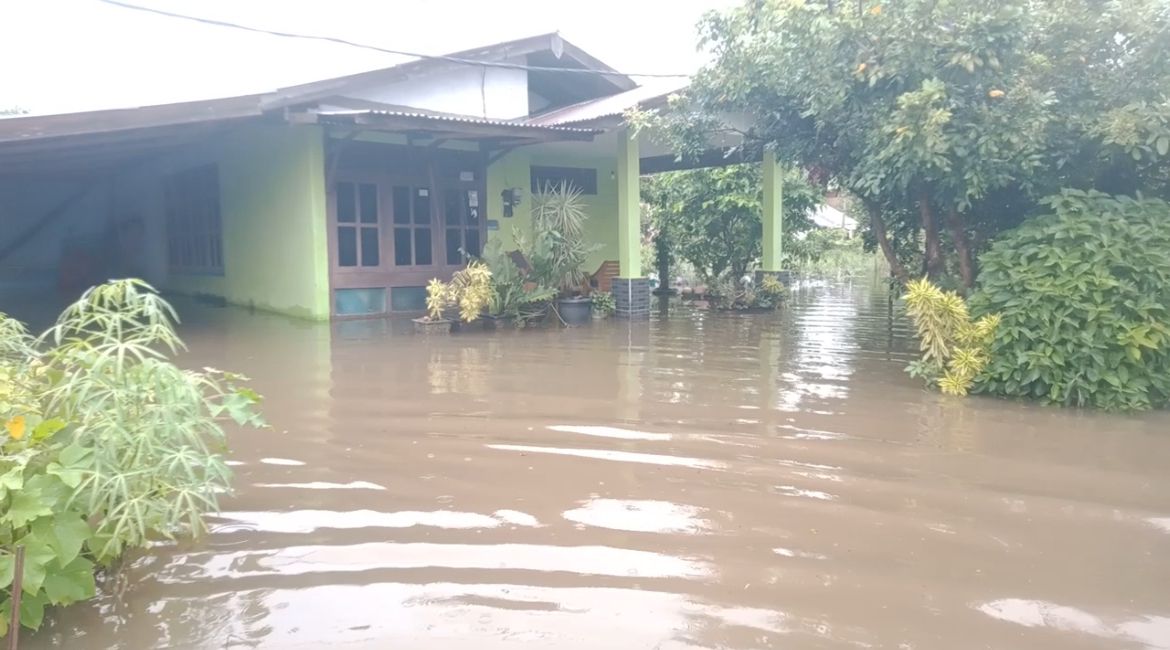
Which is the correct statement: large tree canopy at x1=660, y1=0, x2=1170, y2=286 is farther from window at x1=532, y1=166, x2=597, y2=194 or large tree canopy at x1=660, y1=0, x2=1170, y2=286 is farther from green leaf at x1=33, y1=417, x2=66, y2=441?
window at x1=532, y1=166, x2=597, y2=194

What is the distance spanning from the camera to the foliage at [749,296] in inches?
491

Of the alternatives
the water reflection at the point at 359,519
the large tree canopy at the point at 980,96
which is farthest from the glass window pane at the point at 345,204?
the water reflection at the point at 359,519

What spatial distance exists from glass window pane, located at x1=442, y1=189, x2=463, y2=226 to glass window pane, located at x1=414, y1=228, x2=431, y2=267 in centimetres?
44

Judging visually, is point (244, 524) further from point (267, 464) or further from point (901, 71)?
point (901, 71)

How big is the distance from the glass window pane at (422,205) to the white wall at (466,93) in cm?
118

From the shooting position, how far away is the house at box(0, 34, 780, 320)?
31.0ft

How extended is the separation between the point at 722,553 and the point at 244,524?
2075mm

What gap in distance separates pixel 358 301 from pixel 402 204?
1.58m

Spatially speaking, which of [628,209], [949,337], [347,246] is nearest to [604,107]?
[628,209]

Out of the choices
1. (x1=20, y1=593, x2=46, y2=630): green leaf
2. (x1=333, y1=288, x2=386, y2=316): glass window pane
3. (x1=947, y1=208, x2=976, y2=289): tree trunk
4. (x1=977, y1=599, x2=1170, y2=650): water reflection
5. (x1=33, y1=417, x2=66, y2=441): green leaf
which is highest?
(x1=947, y1=208, x2=976, y2=289): tree trunk

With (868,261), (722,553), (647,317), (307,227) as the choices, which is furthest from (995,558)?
(868,261)

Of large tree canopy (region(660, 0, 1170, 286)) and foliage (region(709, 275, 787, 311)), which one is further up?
large tree canopy (region(660, 0, 1170, 286))

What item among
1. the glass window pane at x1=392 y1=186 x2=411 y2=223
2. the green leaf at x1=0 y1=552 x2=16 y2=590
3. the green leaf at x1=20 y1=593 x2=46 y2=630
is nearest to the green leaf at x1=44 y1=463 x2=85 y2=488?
the green leaf at x1=0 y1=552 x2=16 y2=590

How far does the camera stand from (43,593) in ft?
8.41
